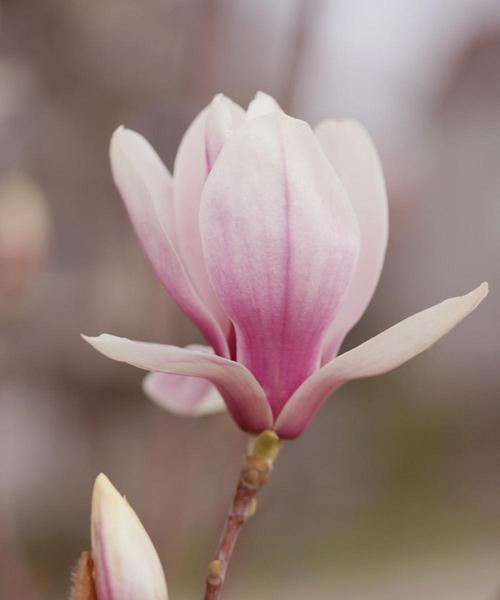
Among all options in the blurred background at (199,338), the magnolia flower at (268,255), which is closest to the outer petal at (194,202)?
the magnolia flower at (268,255)

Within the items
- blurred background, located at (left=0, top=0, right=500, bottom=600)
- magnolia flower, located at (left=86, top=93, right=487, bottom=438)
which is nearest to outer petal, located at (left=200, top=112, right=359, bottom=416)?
magnolia flower, located at (left=86, top=93, right=487, bottom=438)

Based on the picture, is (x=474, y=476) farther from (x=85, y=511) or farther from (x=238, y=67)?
(x=238, y=67)

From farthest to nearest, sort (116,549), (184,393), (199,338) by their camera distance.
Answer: (199,338), (184,393), (116,549)

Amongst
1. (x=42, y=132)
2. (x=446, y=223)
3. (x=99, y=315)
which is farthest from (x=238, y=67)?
(x=446, y=223)

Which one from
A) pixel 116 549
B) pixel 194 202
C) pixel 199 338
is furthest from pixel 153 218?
pixel 199 338

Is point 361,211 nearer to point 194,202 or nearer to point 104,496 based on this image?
point 194,202

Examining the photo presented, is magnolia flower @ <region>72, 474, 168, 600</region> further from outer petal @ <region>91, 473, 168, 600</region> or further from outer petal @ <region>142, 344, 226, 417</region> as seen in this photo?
outer petal @ <region>142, 344, 226, 417</region>
